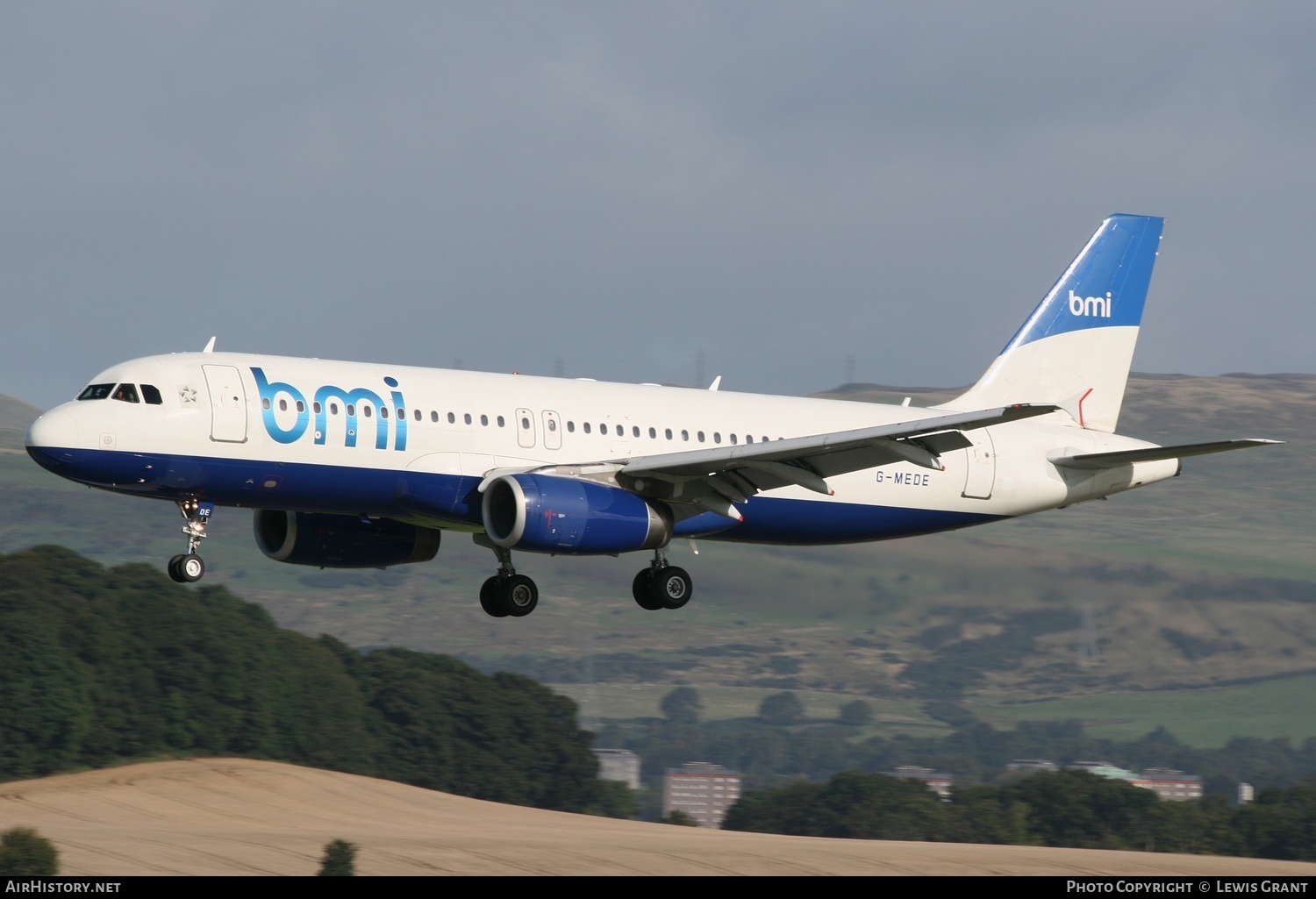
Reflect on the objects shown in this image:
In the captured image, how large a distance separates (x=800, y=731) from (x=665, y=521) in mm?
141786

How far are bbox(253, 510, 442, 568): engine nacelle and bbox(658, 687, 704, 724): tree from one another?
13924cm

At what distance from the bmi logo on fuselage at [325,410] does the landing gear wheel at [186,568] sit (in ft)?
9.07

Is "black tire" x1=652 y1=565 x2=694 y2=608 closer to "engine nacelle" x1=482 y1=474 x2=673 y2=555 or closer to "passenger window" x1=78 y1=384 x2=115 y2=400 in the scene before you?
"engine nacelle" x1=482 y1=474 x2=673 y2=555

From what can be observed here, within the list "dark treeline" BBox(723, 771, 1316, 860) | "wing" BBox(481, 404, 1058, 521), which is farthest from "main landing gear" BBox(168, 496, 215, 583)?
"dark treeline" BBox(723, 771, 1316, 860)

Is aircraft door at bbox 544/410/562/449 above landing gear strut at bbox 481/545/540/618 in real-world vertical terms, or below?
above

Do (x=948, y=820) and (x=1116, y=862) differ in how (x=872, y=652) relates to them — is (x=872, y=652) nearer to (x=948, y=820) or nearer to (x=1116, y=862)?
(x=948, y=820)

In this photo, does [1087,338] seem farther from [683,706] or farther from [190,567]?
[683,706]

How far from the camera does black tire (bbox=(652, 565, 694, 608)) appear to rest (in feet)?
117

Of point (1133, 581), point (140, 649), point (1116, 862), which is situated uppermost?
point (1133, 581)

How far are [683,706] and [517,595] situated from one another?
5583 inches

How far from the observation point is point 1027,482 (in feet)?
130

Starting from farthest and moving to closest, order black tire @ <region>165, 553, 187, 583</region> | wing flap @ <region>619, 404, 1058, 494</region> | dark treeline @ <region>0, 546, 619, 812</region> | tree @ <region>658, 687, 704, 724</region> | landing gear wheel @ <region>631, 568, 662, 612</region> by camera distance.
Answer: tree @ <region>658, 687, 704, 724</region> → dark treeline @ <region>0, 546, 619, 812</region> → landing gear wheel @ <region>631, 568, 662, 612</region> → wing flap @ <region>619, 404, 1058, 494</region> → black tire @ <region>165, 553, 187, 583</region>
